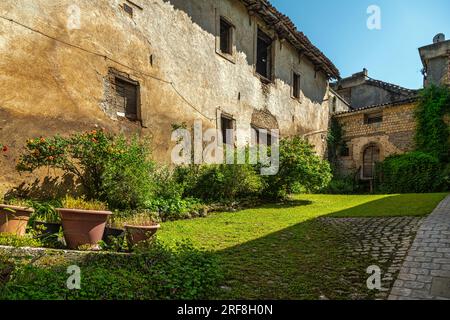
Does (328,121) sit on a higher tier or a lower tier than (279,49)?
lower

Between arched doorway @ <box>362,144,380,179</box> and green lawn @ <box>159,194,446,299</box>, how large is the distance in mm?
10715

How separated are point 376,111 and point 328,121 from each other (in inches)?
107

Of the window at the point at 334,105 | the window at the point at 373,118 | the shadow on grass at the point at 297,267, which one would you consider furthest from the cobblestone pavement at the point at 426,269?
the window at the point at 334,105

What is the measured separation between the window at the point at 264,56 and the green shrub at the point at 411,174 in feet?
26.5

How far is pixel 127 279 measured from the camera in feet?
10.8

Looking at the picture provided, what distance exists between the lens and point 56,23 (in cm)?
730

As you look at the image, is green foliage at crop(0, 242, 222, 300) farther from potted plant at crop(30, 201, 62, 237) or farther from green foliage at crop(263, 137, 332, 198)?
green foliage at crop(263, 137, 332, 198)

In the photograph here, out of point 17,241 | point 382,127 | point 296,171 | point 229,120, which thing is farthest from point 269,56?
point 17,241

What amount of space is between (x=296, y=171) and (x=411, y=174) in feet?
27.5

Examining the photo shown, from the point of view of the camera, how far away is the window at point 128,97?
8.66 metres

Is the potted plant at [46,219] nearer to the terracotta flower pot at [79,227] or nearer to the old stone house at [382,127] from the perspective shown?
the terracotta flower pot at [79,227]

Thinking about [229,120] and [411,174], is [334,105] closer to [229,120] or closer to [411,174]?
[411,174]
